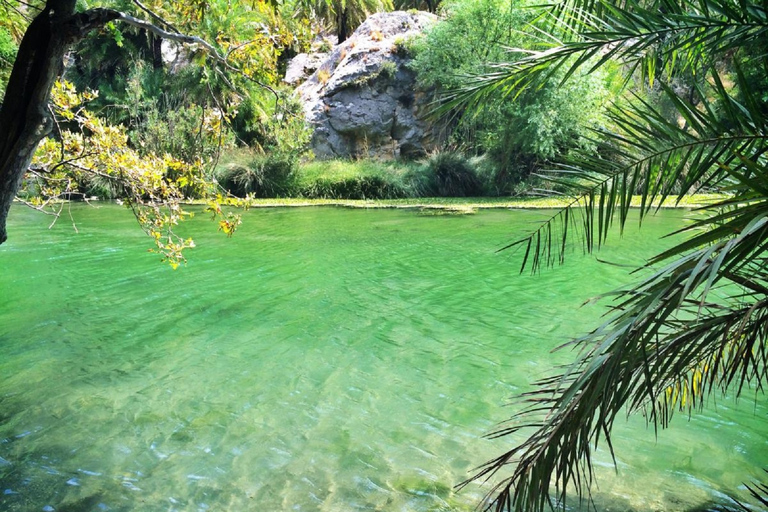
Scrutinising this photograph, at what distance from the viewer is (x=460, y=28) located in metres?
18.2

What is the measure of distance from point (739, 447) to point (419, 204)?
41.0 feet

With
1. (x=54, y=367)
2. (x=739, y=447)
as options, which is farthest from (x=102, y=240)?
(x=739, y=447)

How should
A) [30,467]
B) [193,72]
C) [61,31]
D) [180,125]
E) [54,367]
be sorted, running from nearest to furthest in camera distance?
[61,31] < [30,467] < [54,367] < [180,125] < [193,72]

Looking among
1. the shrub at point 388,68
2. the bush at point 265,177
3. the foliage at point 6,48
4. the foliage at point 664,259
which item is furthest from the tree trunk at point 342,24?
the foliage at point 664,259

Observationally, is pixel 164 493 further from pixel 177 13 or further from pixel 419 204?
pixel 419 204

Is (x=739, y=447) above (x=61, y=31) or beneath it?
beneath

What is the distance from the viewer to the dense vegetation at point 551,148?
150cm

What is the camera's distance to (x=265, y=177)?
60.1ft

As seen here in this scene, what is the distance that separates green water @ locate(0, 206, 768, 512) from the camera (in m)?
3.00

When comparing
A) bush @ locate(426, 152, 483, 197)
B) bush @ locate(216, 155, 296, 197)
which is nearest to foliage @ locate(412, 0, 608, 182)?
bush @ locate(426, 152, 483, 197)

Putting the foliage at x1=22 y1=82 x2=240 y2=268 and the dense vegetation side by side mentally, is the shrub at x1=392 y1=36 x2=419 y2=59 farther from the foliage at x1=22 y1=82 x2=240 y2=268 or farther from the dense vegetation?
the foliage at x1=22 y1=82 x2=240 y2=268

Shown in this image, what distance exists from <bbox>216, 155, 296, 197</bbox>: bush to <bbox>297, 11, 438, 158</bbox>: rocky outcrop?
2468 millimetres

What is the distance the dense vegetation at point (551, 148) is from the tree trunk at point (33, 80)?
0.64 meters

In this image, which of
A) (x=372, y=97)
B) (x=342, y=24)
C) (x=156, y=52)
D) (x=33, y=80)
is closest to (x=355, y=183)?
(x=372, y=97)
